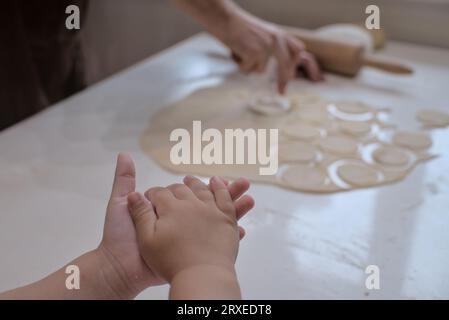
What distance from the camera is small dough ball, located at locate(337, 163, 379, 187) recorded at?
0.81 m

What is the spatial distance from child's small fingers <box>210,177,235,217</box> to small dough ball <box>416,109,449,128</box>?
615 millimetres

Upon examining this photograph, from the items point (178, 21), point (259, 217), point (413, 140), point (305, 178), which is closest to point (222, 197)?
point (259, 217)

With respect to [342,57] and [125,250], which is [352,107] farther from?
[125,250]

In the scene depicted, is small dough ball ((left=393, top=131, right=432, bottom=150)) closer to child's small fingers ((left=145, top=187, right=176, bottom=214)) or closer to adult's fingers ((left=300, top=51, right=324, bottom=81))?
adult's fingers ((left=300, top=51, right=324, bottom=81))

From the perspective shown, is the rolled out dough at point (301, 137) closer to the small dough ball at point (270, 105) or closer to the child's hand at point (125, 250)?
the small dough ball at point (270, 105)

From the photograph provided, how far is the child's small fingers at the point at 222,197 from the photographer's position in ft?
1.77

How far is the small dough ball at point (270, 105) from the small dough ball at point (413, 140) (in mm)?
235

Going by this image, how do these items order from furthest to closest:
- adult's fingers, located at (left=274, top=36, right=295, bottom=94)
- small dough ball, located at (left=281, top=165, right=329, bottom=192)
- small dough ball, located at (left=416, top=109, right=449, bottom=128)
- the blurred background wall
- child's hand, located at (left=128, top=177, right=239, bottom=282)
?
the blurred background wall < adult's fingers, located at (left=274, top=36, right=295, bottom=94) < small dough ball, located at (left=416, top=109, right=449, bottom=128) < small dough ball, located at (left=281, top=165, right=329, bottom=192) < child's hand, located at (left=128, top=177, right=239, bottom=282)

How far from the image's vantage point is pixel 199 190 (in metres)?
0.56

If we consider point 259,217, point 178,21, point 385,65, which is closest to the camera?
point 259,217

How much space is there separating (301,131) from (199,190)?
45 cm

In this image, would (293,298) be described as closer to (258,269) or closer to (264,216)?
(258,269)

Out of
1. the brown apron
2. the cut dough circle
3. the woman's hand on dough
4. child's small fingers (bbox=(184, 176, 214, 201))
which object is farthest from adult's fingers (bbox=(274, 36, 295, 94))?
child's small fingers (bbox=(184, 176, 214, 201))

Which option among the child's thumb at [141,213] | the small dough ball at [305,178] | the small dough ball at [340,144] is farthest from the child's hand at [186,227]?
the small dough ball at [340,144]
